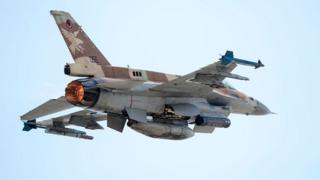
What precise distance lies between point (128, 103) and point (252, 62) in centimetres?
482

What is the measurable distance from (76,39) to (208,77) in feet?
16.6

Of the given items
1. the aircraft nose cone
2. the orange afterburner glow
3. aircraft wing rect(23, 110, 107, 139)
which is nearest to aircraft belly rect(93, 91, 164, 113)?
the orange afterburner glow

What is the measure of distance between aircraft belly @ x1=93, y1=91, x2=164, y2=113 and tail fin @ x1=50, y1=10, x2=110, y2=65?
4.42ft

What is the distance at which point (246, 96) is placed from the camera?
37688 mm

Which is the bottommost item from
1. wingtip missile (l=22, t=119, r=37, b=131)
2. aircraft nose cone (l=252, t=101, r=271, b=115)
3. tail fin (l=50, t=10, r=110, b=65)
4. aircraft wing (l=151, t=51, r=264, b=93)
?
wingtip missile (l=22, t=119, r=37, b=131)

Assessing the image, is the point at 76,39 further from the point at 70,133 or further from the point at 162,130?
the point at 70,133

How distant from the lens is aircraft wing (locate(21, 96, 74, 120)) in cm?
3462

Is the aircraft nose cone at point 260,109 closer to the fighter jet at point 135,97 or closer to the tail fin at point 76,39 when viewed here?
the fighter jet at point 135,97

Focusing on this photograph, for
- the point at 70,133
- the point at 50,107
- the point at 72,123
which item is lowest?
the point at 70,133

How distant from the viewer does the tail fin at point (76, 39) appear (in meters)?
33.3

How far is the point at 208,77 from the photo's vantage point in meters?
32.7

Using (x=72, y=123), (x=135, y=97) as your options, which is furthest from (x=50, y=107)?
(x=135, y=97)

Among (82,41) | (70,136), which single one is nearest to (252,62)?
(82,41)

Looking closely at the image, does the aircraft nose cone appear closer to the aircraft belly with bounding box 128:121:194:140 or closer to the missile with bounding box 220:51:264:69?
the aircraft belly with bounding box 128:121:194:140
